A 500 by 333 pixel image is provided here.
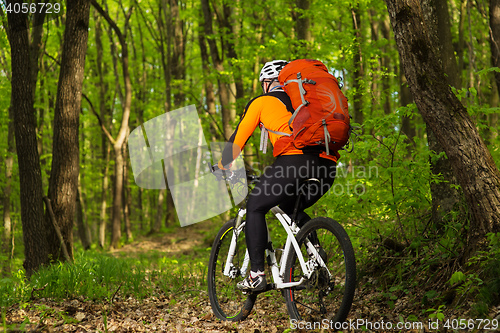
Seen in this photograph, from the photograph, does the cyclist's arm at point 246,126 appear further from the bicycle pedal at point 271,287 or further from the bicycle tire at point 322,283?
the bicycle pedal at point 271,287

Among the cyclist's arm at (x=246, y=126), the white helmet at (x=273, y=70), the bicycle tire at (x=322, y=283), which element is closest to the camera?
the bicycle tire at (x=322, y=283)

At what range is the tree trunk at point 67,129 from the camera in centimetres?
641

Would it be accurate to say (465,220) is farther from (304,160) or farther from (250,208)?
(250,208)

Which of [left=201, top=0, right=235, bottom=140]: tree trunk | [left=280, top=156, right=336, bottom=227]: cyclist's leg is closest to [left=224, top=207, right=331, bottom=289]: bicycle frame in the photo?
[left=280, top=156, right=336, bottom=227]: cyclist's leg

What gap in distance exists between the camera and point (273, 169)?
3.50m

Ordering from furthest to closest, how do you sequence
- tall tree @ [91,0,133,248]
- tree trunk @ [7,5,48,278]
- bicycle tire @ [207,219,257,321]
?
tall tree @ [91,0,133,248]
tree trunk @ [7,5,48,278]
bicycle tire @ [207,219,257,321]

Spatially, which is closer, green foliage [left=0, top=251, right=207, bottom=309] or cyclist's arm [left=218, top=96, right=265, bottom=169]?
cyclist's arm [left=218, top=96, right=265, bottom=169]

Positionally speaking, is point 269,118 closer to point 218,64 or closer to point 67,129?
point 67,129

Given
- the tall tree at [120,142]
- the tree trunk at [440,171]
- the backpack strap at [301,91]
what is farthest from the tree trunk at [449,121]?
the tall tree at [120,142]

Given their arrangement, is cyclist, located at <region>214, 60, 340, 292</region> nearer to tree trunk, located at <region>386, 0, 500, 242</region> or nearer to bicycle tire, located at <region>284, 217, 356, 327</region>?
bicycle tire, located at <region>284, 217, 356, 327</region>

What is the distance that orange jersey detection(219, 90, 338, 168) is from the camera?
343cm

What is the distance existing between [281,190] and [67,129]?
4.46m

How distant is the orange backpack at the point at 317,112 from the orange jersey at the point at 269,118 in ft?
0.32

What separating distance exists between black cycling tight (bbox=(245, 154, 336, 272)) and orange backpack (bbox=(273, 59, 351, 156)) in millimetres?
164
